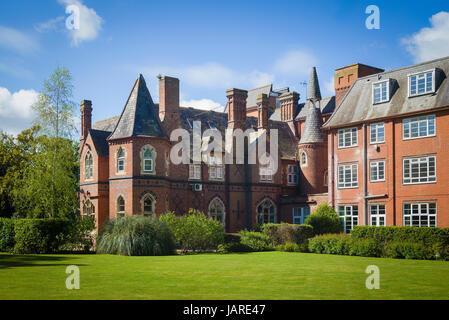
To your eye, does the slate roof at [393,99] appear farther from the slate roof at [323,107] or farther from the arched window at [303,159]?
the slate roof at [323,107]

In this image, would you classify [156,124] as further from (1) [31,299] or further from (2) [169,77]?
(1) [31,299]

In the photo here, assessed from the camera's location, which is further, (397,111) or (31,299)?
(397,111)

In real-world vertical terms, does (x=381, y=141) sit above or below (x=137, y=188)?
above

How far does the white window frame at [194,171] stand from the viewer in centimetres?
4009

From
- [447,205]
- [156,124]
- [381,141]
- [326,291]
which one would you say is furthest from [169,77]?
[326,291]

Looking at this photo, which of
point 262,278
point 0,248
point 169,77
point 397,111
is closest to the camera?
point 262,278

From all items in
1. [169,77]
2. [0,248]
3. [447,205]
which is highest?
[169,77]

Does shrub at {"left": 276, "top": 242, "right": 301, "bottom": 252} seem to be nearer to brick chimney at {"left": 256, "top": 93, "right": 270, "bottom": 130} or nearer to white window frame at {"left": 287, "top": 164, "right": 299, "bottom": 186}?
white window frame at {"left": 287, "top": 164, "right": 299, "bottom": 186}

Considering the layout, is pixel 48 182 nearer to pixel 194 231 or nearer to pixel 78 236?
pixel 78 236

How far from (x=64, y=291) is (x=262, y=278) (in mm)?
5987

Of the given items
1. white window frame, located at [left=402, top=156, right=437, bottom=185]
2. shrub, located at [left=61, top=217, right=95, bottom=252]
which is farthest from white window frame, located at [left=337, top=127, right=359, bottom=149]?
shrub, located at [left=61, top=217, right=95, bottom=252]

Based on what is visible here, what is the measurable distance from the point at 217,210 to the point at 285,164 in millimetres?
7873

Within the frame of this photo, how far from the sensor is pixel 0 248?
2855 cm
